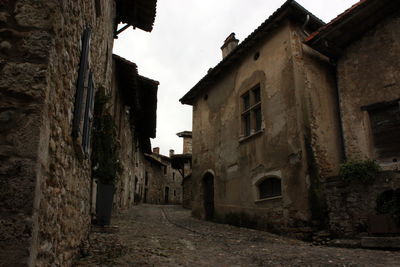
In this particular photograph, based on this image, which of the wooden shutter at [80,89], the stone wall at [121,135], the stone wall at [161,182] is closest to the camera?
the wooden shutter at [80,89]

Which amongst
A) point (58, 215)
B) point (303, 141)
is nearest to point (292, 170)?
point (303, 141)

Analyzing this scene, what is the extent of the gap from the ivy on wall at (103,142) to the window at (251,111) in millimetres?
5307

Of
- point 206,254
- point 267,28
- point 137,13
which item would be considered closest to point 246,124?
point 267,28

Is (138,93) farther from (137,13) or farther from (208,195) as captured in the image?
(208,195)

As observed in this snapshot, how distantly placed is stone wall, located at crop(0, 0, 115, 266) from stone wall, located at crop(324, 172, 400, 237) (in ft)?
20.1

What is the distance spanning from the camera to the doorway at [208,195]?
12.0 metres

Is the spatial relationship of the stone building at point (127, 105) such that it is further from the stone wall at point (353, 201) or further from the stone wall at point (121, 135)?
the stone wall at point (353, 201)

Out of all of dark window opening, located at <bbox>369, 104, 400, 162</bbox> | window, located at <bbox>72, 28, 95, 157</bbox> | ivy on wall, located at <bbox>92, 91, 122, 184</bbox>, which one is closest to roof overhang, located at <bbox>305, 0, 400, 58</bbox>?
dark window opening, located at <bbox>369, 104, 400, 162</bbox>

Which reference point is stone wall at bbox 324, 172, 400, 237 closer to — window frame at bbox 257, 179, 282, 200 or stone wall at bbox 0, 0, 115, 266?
window frame at bbox 257, 179, 282, 200

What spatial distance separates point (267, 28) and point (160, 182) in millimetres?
25359

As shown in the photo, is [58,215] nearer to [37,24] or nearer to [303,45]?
[37,24]

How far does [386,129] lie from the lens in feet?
27.1

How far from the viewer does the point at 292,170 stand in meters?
8.30

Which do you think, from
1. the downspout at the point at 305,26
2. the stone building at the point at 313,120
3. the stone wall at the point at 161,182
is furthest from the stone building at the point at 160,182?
the downspout at the point at 305,26
